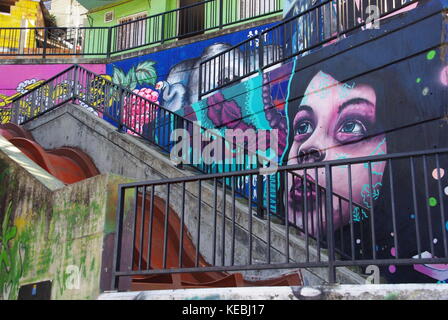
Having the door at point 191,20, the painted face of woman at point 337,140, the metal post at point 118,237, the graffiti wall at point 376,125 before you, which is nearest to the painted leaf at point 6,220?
the metal post at point 118,237

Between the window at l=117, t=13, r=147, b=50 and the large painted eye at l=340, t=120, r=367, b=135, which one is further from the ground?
the window at l=117, t=13, r=147, b=50

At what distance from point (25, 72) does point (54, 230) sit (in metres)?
17.6

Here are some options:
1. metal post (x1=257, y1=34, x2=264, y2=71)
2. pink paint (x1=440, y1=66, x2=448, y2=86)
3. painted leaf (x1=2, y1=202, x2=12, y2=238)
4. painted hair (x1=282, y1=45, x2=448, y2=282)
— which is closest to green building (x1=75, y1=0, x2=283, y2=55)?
metal post (x1=257, y1=34, x2=264, y2=71)

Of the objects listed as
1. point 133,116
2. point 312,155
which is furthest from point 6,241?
point 133,116

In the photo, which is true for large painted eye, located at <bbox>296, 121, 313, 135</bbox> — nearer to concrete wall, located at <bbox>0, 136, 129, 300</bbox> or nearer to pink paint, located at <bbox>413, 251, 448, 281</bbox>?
pink paint, located at <bbox>413, 251, 448, 281</bbox>

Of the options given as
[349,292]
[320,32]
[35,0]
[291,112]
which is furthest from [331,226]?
[35,0]

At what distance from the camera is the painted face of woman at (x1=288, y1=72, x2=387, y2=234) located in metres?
9.73

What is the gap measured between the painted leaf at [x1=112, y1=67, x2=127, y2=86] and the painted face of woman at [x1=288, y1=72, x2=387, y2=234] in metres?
11.9

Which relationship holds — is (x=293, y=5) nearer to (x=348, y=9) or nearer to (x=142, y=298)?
(x=348, y=9)

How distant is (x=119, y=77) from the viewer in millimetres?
22406

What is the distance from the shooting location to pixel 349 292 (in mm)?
4590

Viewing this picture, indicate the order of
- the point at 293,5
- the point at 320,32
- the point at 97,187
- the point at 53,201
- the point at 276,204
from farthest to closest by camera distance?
the point at 293,5, the point at 320,32, the point at 276,204, the point at 53,201, the point at 97,187

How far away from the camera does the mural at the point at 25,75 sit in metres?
22.9

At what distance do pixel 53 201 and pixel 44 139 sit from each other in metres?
8.15
